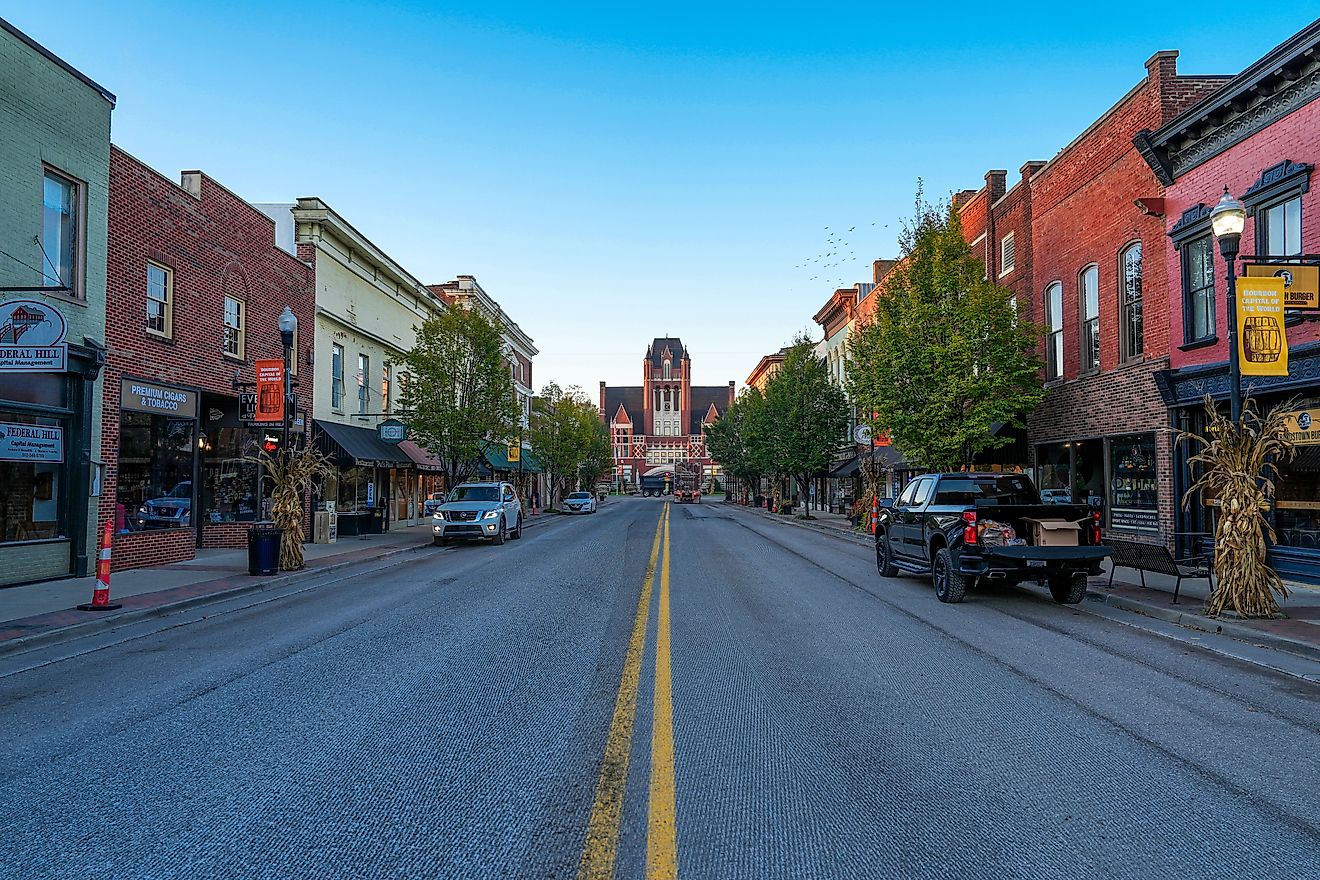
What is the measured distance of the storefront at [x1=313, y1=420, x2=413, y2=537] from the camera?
25.1 m

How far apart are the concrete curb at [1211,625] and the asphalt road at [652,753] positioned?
985 mm

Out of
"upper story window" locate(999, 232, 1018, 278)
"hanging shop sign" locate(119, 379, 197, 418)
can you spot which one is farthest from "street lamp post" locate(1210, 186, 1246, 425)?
"hanging shop sign" locate(119, 379, 197, 418)

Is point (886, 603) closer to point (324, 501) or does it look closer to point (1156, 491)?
point (1156, 491)

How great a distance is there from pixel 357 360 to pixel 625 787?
89.0 feet

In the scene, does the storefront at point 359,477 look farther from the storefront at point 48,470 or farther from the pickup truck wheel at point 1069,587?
the pickup truck wheel at point 1069,587

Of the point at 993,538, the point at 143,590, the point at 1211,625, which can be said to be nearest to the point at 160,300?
the point at 143,590

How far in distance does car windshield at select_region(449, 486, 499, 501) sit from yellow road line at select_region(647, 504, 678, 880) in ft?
59.5

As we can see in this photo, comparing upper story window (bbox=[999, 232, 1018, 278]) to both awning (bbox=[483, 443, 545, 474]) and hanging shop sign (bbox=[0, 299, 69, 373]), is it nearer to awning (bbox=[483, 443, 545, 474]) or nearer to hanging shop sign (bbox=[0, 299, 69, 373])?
hanging shop sign (bbox=[0, 299, 69, 373])

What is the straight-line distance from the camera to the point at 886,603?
1171 centimetres

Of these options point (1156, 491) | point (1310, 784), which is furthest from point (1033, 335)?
point (1310, 784)

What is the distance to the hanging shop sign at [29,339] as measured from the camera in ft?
35.9

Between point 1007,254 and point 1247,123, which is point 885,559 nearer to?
point 1247,123

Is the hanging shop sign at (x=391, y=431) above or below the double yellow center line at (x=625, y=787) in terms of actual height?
above

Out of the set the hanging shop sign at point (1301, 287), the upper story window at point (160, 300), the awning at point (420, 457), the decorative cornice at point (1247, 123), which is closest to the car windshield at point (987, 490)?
the hanging shop sign at point (1301, 287)
